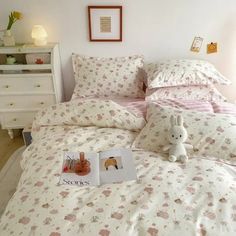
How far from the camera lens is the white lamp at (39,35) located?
2.25 metres

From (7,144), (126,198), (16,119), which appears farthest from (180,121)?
(7,144)

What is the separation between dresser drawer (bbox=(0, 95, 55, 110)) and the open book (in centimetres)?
103

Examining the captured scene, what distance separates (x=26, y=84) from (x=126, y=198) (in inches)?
62.0

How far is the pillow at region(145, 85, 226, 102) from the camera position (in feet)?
6.95

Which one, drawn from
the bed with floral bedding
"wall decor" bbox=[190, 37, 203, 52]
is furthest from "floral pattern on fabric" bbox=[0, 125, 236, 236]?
"wall decor" bbox=[190, 37, 203, 52]

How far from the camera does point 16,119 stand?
8.16 feet

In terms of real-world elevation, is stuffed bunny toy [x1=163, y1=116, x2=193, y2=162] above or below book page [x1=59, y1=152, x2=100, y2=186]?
above

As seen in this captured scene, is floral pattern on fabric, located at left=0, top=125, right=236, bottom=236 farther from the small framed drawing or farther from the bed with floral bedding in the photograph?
the small framed drawing

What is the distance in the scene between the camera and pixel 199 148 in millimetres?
1473

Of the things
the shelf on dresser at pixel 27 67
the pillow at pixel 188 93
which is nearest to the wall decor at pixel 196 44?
the pillow at pixel 188 93

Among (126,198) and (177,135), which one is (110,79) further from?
(126,198)

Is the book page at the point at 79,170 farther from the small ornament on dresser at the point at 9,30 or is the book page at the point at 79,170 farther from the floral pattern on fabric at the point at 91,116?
A: the small ornament on dresser at the point at 9,30

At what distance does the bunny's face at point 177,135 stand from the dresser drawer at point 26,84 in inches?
50.3

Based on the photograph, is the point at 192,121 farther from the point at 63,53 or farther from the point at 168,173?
the point at 63,53
